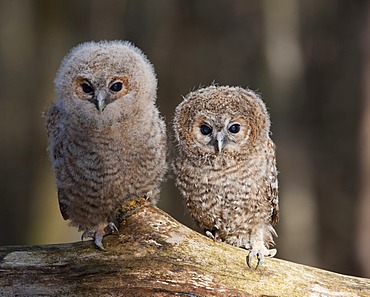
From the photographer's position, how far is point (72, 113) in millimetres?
3830

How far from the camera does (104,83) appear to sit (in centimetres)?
365

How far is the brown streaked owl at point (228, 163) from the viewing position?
3783mm

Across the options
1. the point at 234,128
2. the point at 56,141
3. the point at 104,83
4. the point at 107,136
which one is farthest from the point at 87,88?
the point at 234,128

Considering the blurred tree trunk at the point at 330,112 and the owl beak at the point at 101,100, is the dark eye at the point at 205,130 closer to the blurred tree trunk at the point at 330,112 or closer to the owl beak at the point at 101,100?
the owl beak at the point at 101,100

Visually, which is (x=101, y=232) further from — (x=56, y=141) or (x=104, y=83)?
(x=104, y=83)

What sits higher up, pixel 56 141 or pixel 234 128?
pixel 234 128

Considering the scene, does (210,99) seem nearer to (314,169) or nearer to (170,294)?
(170,294)

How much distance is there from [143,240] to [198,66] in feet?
22.2

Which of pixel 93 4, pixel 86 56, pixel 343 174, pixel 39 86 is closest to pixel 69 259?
pixel 86 56

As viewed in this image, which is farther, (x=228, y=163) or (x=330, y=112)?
(x=330, y=112)

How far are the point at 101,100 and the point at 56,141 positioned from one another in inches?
20.2

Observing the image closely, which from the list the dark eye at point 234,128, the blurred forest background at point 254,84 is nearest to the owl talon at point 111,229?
the dark eye at point 234,128

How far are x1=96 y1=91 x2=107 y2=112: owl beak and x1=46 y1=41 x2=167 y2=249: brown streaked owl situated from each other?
0.15 ft

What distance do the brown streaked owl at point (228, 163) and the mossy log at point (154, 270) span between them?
0.25 meters
